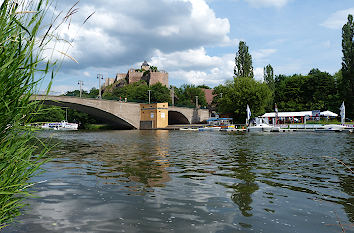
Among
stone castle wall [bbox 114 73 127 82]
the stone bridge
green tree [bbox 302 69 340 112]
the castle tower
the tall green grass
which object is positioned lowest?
the tall green grass

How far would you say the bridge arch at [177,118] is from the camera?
8262cm

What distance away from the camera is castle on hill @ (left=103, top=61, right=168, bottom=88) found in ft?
363

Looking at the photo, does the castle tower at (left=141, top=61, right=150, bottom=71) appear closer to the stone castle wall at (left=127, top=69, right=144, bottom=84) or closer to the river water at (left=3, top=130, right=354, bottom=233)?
the stone castle wall at (left=127, top=69, right=144, bottom=84)

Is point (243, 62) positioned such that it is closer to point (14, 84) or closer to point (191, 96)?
point (191, 96)

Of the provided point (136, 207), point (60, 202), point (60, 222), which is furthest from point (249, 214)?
point (60, 202)

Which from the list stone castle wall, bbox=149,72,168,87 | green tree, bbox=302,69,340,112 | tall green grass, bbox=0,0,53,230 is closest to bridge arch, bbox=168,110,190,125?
stone castle wall, bbox=149,72,168,87

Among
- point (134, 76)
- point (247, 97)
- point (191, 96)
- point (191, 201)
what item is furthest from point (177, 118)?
point (191, 201)

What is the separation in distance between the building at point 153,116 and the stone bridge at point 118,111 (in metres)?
1.28

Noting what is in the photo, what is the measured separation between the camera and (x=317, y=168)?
1040cm

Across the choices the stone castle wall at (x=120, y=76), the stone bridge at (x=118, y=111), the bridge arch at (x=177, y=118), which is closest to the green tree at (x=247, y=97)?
the stone bridge at (x=118, y=111)

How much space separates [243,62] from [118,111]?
3119 centimetres

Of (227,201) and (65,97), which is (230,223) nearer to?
(227,201)

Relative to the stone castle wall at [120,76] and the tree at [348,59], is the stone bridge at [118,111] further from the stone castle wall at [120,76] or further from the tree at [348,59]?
the stone castle wall at [120,76]

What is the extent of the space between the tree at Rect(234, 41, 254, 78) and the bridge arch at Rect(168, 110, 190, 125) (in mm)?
21372
